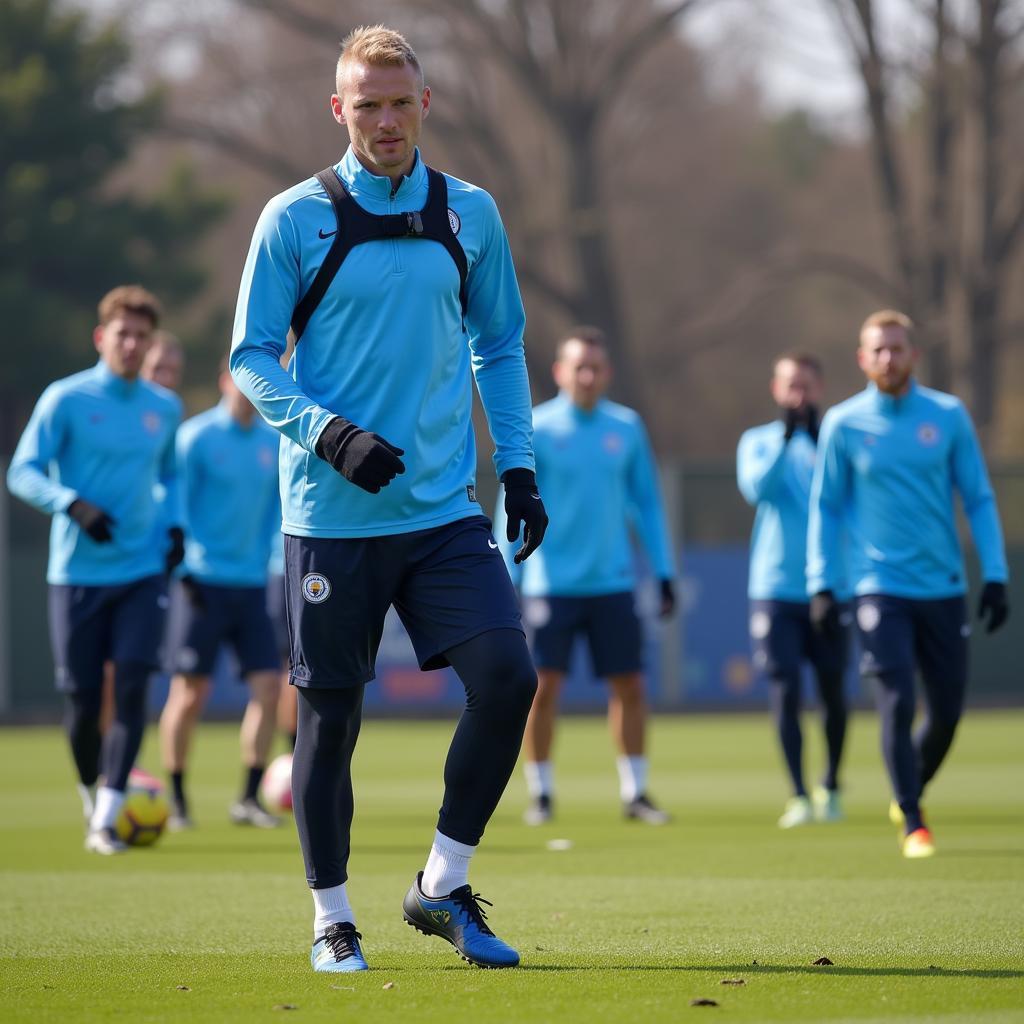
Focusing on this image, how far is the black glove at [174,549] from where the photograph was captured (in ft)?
32.2

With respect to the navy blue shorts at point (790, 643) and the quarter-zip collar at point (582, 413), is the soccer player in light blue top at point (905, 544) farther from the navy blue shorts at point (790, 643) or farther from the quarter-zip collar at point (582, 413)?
the quarter-zip collar at point (582, 413)

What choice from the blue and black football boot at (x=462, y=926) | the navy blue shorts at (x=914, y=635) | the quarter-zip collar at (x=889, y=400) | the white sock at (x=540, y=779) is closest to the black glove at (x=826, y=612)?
the navy blue shorts at (x=914, y=635)

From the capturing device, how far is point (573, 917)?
275 inches

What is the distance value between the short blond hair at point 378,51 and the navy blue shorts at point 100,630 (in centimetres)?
437

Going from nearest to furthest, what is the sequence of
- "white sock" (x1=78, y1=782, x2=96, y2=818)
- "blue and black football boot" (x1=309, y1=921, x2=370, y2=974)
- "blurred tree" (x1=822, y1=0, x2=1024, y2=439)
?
"blue and black football boot" (x1=309, y1=921, x2=370, y2=974) < "white sock" (x1=78, y1=782, x2=96, y2=818) < "blurred tree" (x1=822, y1=0, x2=1024, y2=439)

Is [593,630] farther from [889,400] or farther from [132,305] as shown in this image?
[132,305]

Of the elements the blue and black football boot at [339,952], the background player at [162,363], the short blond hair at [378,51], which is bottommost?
the blue and black football boot at [339,952]

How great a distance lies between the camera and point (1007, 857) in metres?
8.72

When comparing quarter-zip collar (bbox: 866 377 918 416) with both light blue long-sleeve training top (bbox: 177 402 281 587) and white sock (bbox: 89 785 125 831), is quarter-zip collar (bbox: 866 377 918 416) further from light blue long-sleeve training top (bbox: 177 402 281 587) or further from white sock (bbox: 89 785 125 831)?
white sock (bbox: 89 785 125 831)

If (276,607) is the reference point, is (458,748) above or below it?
below

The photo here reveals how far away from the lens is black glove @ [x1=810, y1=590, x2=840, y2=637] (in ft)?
30.4

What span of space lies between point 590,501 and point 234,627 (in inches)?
83.5

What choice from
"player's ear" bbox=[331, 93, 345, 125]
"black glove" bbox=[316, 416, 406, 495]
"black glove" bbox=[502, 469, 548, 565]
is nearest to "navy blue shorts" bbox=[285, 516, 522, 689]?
"black glove" bbox=[502, 469, 548, 565]

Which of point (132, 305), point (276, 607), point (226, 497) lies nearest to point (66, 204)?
point (276, 607)
